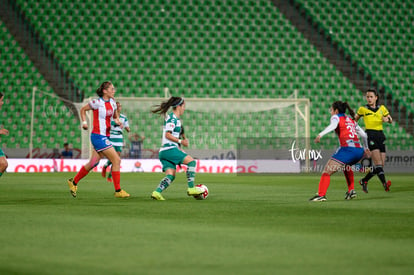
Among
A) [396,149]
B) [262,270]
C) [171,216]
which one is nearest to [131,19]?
[396,149]

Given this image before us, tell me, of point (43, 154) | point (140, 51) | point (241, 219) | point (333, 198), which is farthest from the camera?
point (140, 51)

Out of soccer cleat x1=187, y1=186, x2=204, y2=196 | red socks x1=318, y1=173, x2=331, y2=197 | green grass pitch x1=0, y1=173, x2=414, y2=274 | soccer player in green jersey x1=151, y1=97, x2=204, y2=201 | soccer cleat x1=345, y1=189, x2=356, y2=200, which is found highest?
soccer player in green jersey x1=151, y1=97, x2=204, y2=201

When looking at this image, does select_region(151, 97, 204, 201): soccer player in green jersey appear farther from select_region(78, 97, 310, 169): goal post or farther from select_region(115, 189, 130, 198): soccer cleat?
select_region(78, 97, 310, 169): goal post

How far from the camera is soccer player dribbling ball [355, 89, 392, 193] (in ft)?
46.2

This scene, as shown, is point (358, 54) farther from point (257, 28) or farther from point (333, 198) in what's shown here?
point (333, 198)

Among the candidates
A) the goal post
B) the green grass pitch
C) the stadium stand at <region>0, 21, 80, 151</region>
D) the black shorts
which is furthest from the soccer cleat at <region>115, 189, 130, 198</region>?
the stadium stand at <region>0, 21, 80, 151</region>

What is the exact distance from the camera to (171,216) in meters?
8.45

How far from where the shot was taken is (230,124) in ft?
97.4

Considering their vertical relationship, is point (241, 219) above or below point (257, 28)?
below

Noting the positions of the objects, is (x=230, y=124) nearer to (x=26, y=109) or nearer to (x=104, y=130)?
(x=26, y=109)

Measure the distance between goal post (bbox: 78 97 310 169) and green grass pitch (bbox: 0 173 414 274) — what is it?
17.8 meters

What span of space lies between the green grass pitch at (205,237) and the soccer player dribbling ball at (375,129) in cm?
342

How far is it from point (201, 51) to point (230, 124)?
4628 millimetres

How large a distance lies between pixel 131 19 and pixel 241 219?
2539 centimetres
